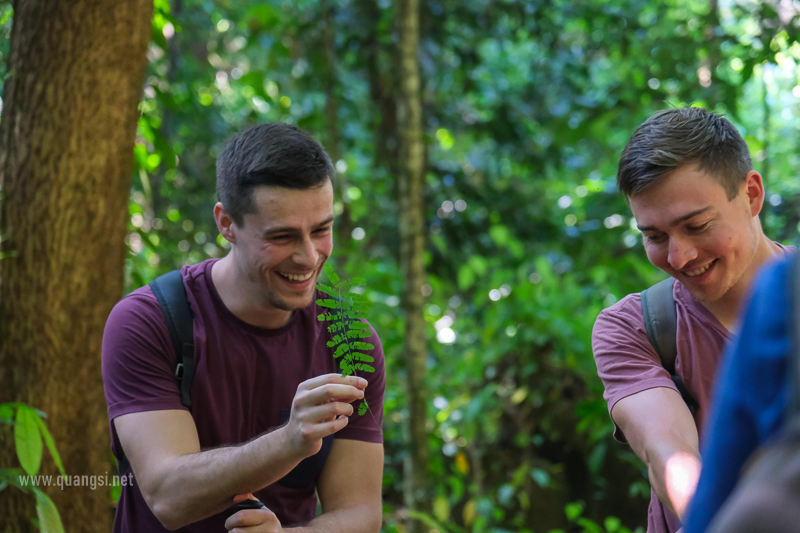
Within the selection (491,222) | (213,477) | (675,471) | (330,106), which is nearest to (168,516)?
(213,477)

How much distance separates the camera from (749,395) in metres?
0.73

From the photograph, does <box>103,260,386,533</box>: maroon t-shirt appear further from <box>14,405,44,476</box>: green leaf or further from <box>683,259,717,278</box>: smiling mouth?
<box>683,259,717,278</box>: smiling mouth

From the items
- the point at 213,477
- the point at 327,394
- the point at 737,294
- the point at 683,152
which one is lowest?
the point at 213,477

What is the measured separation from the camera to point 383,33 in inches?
232

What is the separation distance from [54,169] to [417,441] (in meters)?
2.74

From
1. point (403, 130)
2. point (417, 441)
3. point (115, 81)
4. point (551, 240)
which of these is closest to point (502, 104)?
point (551, 240)

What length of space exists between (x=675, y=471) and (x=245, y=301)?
143cm

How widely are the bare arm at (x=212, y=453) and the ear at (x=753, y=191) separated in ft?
4.37

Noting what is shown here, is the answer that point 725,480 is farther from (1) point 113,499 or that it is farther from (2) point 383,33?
(2) point 383,33

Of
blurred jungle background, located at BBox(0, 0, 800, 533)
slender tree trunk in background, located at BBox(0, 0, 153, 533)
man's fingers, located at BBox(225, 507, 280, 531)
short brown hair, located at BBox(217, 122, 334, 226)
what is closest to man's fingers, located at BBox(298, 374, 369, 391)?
man's fingers, located at BBox(225, 507, 280, 531)

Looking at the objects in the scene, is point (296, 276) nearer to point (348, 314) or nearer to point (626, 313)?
point (348, 314)

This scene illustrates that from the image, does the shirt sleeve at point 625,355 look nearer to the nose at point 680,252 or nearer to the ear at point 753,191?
the nose at point 680,252

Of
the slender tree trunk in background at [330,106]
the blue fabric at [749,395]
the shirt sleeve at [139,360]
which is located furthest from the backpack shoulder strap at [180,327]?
the slender tree trunk in background at [330,106]

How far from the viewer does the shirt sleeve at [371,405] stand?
2.35 m
